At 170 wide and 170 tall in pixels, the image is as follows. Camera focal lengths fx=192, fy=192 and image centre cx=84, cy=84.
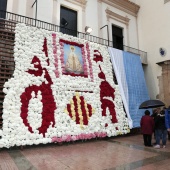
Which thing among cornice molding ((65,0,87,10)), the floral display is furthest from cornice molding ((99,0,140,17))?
the floral display

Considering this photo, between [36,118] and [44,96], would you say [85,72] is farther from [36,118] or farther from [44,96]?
[36,118]

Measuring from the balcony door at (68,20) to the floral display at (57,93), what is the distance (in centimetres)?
203

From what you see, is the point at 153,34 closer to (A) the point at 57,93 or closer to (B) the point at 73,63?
(B) the point at 73,63

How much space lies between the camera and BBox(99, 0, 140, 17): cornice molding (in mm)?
13422

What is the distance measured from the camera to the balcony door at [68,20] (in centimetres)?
1088

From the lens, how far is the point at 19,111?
657 cm

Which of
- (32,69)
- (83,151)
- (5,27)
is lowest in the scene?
(83,151)

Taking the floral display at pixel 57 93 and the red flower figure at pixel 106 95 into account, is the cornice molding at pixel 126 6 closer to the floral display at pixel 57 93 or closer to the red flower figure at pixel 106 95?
the floral display at pixel 57 93

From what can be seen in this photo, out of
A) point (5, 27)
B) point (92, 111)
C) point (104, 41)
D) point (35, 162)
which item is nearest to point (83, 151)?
point (35, 162)

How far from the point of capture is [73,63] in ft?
28.7

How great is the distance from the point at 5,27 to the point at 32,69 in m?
1.91

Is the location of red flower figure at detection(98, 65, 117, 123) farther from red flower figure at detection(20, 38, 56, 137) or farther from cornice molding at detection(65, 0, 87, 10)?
cornice molding at detection(65, 0, 87, 10)

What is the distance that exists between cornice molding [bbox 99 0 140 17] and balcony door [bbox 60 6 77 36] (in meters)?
2.94

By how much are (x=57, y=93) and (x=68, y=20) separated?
5.46 m
